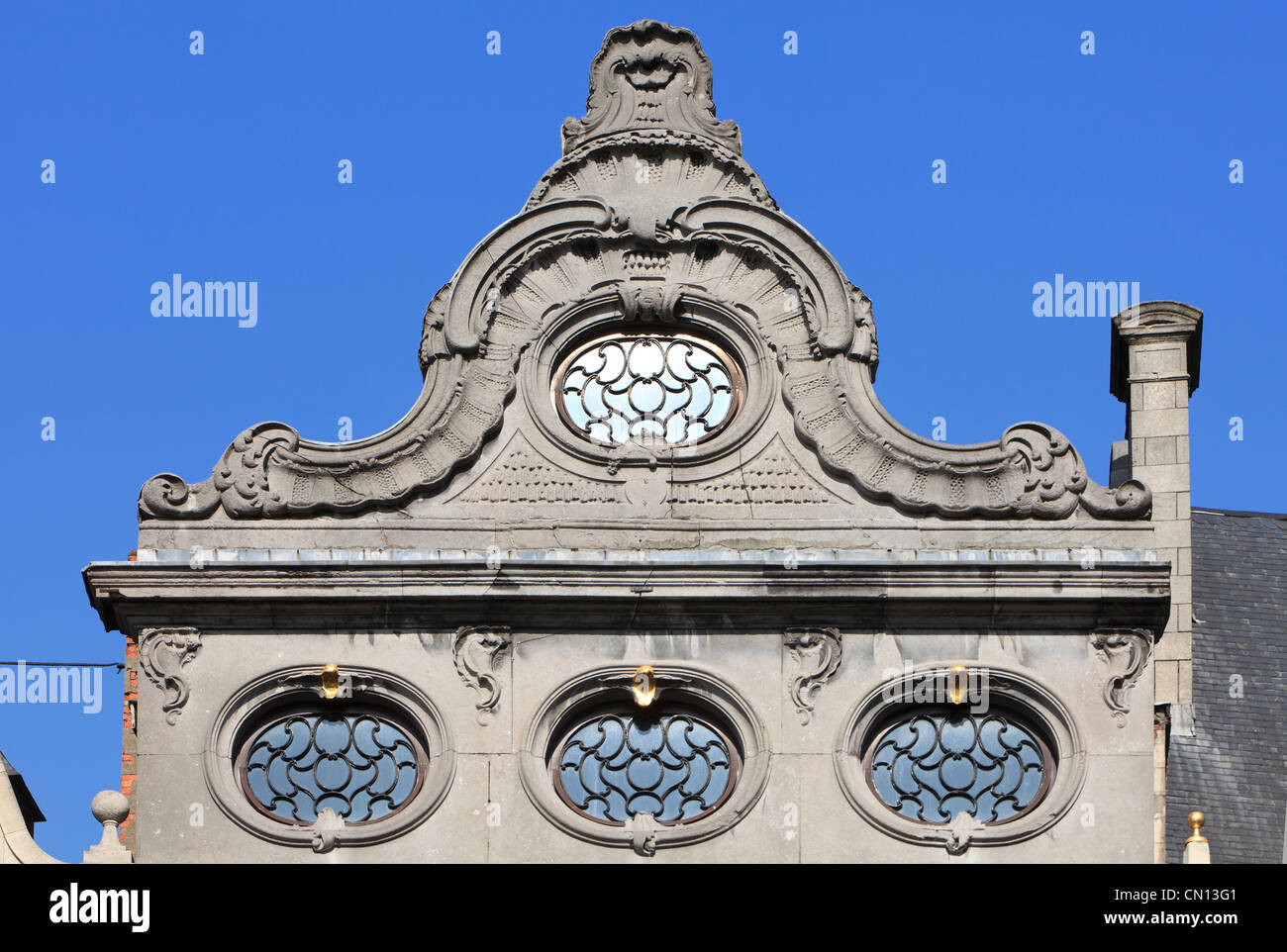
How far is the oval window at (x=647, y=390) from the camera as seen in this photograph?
29.7 metres

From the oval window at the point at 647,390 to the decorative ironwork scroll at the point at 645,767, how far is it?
2661mm

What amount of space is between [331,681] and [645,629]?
2.75 meters

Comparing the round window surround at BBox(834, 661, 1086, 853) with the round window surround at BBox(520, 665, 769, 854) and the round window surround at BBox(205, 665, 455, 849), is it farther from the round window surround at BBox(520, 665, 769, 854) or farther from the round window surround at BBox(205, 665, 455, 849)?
the round window surround at BBox(205, 665, 455, 849)

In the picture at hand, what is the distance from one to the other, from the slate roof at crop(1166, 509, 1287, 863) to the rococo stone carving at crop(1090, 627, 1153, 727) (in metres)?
3.26

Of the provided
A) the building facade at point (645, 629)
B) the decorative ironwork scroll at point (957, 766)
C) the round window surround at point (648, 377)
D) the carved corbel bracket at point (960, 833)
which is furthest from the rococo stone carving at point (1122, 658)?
the round window surround at point (648, 377)

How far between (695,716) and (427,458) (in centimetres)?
330

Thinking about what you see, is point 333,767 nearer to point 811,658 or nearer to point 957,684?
point 811,658

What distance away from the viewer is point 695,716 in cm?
2866

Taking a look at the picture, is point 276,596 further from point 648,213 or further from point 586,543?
point 648,213

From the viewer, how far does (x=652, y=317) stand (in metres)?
29.9

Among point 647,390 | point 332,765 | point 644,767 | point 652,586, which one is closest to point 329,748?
point 332,765
